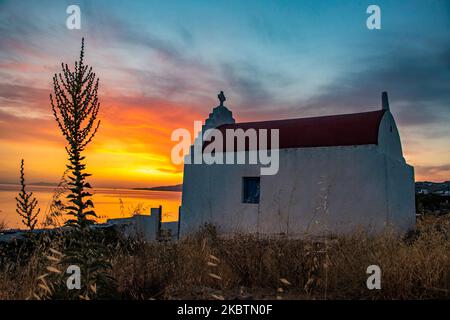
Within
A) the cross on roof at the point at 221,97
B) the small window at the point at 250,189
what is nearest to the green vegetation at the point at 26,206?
the small window at the point at 250,189

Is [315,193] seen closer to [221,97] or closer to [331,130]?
[331,130]

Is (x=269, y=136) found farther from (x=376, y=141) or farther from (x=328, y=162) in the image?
(x=376, y=141)

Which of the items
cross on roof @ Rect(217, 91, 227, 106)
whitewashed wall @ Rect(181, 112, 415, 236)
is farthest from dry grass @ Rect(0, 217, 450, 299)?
cross on roof @ Rect(217, 91, 227, 106)

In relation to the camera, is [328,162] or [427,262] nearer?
[427,262]

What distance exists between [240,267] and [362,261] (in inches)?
68.9

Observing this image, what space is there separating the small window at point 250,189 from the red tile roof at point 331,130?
4.10 feet

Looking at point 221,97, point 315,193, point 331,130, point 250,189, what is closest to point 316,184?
point 315,193

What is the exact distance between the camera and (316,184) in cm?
1203

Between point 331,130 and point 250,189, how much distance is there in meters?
3.73

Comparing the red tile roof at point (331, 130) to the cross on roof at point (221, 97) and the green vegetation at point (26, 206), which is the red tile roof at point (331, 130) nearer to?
the cross on roof at point (221, 97)

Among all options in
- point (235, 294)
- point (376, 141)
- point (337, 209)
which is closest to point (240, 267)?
point (235, 294)

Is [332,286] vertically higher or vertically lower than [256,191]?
lower

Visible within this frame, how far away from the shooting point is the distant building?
447 inches
